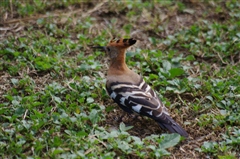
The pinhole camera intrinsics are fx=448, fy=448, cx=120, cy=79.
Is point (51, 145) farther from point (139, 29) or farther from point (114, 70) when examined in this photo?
point (139, 29)

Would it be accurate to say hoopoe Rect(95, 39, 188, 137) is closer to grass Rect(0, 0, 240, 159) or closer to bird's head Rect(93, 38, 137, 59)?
bird's head Rect(93, 38, 137, 59)

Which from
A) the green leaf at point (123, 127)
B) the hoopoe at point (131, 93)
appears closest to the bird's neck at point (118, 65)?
the hoopoe at point (131, 93)

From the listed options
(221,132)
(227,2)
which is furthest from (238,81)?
(227,2)

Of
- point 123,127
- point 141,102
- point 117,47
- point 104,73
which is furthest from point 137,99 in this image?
point 104,73

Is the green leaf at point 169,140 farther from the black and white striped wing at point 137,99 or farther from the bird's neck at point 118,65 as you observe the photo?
the bird's neck at point 118,65

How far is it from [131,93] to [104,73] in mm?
1033

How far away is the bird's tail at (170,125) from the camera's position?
160 inches

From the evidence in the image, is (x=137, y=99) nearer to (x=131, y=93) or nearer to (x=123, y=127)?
(x=131, y=93)

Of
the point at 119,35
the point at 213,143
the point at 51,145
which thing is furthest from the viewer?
the point at 119,35

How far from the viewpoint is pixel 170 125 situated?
4.08 m

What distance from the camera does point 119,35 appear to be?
6066 millimetres

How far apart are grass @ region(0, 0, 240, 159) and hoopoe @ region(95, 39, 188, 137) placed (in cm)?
16

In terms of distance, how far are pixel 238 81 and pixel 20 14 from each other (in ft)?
10.1

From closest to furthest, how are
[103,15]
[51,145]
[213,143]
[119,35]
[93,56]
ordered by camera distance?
[51,145], [213,143], [93,56], [119,35], [103,15]
